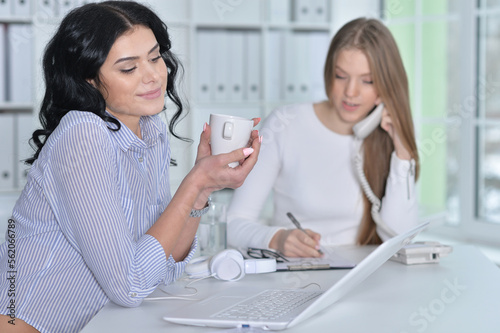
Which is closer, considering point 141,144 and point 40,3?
point 141,144

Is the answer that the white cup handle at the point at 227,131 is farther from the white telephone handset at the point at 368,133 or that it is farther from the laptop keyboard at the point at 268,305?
the white telephone handset at the point at 368,133

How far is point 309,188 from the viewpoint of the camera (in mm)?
1980

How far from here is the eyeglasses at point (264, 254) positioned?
4.85 ft

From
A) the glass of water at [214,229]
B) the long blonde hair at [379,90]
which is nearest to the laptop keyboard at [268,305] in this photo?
the glass of water at [214,229]

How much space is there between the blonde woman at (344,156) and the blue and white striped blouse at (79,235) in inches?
23.2

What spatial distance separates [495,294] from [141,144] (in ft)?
2.54

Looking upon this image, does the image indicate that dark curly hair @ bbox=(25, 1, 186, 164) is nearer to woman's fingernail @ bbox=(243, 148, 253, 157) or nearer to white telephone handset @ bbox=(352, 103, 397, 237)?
woman's fingernail @ bbox=(243, 148, 253, 157)

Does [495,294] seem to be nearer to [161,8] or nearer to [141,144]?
[141,144]

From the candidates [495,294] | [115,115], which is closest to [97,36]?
[115,115]

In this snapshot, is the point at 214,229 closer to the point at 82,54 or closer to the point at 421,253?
the point at 421,253

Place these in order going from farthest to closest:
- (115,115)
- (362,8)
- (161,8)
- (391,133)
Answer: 1. (362,8)
2. (161,8)
3. (391,133)
4. (115,115)

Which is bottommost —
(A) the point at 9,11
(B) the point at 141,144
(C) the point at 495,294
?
(C) the point at 495,294

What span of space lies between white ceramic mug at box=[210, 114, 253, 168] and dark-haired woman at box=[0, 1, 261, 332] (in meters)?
0.03

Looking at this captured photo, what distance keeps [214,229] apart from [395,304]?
2.11 feet
